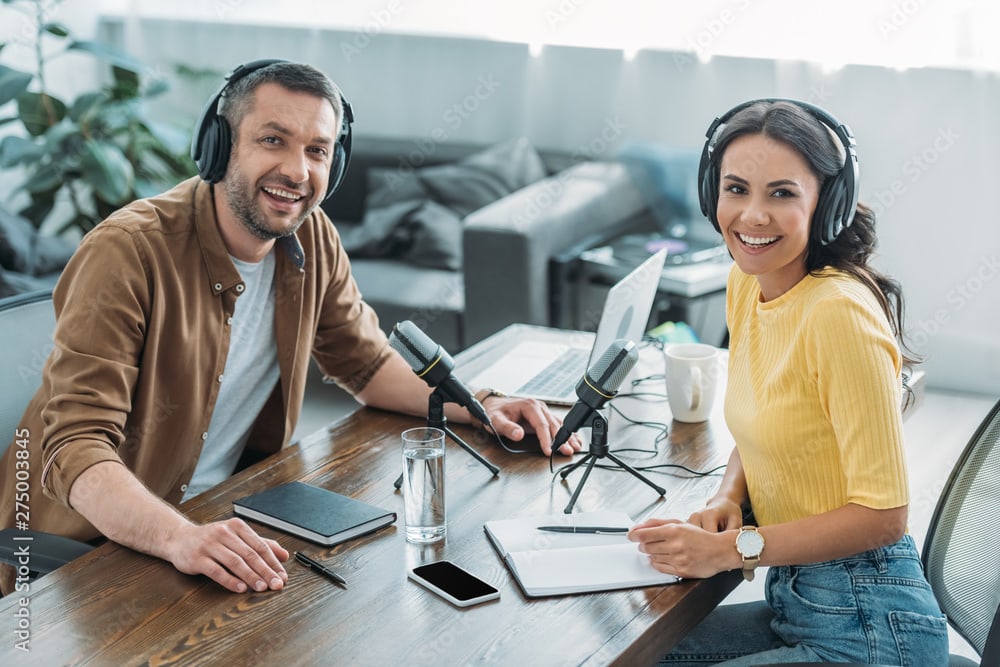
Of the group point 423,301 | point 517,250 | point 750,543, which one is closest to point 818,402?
point 750,543

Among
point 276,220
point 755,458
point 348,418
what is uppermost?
point 276,220

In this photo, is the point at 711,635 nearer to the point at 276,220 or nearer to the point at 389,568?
the point at 389,568

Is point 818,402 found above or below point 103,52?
below

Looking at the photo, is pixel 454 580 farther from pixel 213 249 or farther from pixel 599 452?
pixel 213 249

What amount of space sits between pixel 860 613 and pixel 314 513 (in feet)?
2.48

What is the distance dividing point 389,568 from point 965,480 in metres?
0.84

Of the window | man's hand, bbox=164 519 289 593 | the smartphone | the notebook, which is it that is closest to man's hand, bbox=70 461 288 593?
man's hand, bbox=164 519 289 593

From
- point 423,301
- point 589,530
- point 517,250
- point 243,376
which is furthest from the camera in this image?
point 423,301

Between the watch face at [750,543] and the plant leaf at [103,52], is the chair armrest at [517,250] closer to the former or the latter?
the plant leaf at [103,52]

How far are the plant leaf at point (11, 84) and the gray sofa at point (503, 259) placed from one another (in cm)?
143

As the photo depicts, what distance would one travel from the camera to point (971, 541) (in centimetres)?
152

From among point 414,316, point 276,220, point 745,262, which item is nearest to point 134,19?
point 414,316

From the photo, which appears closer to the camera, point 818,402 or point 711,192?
point 818,402

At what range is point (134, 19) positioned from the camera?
17.5ft
